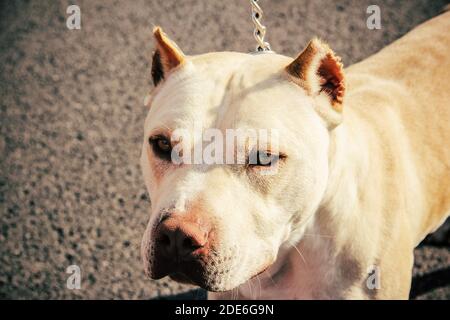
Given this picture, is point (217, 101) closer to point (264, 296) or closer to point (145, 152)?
point (145, 152)

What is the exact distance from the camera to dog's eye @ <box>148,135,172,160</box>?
75.5 inches

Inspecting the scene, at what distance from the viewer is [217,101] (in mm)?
1880

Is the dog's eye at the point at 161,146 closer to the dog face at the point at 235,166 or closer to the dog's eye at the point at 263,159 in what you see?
the dog face at the point at 235,166

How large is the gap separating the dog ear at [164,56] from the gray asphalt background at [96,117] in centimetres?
179

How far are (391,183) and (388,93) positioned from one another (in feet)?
2.02

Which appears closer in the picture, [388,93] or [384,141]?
[384,141]

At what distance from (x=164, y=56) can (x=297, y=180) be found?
841 millimetres

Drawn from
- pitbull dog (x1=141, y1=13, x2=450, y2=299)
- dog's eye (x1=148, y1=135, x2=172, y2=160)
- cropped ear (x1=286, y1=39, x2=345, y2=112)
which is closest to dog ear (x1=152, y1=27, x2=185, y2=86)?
pitbull dog (x1=141, y1=13, x2=450, y2=299)

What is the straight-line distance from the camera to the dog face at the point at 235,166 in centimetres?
169

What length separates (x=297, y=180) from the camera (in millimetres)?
1852

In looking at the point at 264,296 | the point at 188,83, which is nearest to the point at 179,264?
the point at 188,83

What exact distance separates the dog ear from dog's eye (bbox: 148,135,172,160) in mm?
368

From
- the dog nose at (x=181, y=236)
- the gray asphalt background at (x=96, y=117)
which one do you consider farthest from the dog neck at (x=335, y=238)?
the gray asphalt background at (x=96, y=117)

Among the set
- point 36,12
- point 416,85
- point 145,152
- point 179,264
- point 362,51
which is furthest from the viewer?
point 36,12
